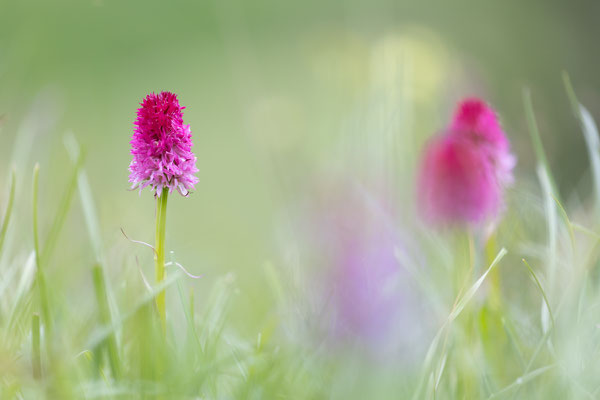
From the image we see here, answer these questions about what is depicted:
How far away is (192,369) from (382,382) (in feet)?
0.40

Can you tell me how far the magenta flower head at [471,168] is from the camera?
2.13ft

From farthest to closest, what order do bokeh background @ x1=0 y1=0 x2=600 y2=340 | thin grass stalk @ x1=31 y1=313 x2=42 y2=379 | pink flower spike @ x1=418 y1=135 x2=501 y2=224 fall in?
bokeh background @ x1=0 y1=0 x2=600 y2=340, pink flower spike @ x1=418 y1=135 x2=501 y2=224, thin grass stalk @ x1=31 y1=313 x2=42 y2=379

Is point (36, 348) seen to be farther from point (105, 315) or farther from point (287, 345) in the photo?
point (287, 345)

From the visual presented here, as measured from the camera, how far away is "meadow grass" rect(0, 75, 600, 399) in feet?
1.19

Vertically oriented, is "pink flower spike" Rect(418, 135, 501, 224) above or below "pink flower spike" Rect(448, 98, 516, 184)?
below

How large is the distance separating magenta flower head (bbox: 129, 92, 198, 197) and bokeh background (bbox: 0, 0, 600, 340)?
0.58 feet

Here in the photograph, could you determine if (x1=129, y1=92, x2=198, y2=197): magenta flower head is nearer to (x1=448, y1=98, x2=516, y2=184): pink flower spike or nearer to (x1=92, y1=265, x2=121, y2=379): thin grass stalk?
(x1=92, y1=265, x2=121, y2=379): thin grass stalk

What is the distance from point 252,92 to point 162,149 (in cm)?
79

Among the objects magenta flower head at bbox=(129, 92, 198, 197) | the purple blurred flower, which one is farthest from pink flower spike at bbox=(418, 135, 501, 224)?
magenta flower head at bbox=(129, 92, 198, 197)

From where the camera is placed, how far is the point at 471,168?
0.66 m

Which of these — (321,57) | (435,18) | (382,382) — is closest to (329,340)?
(382,382)

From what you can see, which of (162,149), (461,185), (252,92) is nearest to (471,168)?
(461,185)

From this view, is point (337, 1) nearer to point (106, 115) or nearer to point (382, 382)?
point (106, 115)

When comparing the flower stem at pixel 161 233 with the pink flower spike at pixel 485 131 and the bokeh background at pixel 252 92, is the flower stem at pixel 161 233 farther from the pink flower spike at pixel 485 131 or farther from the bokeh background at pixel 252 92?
the pink flower spike at pixel 485 131
